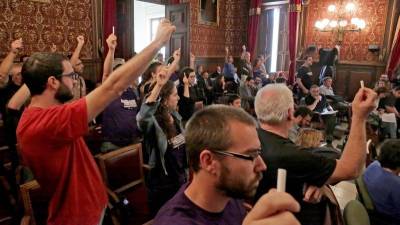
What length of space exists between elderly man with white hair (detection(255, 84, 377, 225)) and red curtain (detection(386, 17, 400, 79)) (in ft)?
23.7

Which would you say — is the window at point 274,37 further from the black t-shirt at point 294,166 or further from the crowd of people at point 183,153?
the black t-shirt at point 294,166

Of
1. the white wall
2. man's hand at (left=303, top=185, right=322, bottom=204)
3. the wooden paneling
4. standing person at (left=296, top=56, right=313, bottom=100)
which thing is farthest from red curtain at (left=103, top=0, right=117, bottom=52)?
man's hand at (left=303, top=185, right=322, bottom=204)

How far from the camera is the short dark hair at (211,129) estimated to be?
104 centimetres

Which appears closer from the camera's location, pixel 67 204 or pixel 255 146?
pixel 255 146

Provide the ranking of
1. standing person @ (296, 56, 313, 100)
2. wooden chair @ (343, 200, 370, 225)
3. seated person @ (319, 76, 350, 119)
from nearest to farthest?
wooden chair @ (343, 200, 370, 225) < seated person @ (319, 76, 350, 119) < standing person @ (296, 56, 313, 100)

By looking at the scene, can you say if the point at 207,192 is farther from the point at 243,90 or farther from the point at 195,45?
the point at 195,45

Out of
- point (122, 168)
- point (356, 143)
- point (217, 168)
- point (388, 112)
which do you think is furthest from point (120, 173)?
point (388, 112)

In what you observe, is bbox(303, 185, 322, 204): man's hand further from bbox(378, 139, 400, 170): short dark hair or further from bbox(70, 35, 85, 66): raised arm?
bbox(70, 35, 85, 66): raised arm

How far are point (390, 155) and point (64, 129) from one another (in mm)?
2150

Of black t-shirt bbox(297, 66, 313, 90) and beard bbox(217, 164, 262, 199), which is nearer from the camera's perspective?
beard bbox(217, 164, 262, 199)

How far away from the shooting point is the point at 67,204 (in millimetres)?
1507

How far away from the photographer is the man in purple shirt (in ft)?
3.36

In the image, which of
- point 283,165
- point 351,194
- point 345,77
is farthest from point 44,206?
point 345,77

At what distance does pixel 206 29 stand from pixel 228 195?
Result: 840 cm
